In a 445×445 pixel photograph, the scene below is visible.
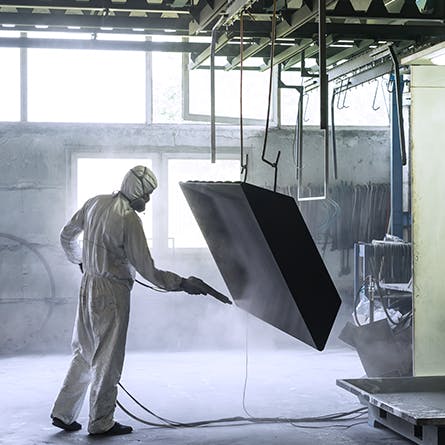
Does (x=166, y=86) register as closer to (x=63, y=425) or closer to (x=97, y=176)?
(x=97, y=176)

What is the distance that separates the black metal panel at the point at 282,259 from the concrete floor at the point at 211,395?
1278mm

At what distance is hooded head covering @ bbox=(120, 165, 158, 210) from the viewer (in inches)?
221

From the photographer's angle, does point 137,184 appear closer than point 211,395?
Yes

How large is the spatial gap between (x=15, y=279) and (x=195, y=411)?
3696 millimetres

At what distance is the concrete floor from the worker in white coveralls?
0.17m

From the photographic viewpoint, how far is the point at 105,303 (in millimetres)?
5414

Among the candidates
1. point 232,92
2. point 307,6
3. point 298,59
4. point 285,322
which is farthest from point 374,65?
point 285,322

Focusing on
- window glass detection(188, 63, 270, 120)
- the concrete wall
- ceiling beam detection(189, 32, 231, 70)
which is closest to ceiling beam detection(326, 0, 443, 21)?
the concrete wall

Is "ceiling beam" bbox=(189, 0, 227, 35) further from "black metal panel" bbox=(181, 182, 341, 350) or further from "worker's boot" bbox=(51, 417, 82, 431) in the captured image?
"worker's boot" bbox=(51, 417, 82, 431)

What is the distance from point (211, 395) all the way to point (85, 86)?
406 centimetres

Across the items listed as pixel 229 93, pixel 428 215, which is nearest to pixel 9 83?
pixel 229 93

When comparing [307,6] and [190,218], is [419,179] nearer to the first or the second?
[307,6]

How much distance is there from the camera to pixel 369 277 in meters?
7.55

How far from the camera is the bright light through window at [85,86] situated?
9.14 meters
